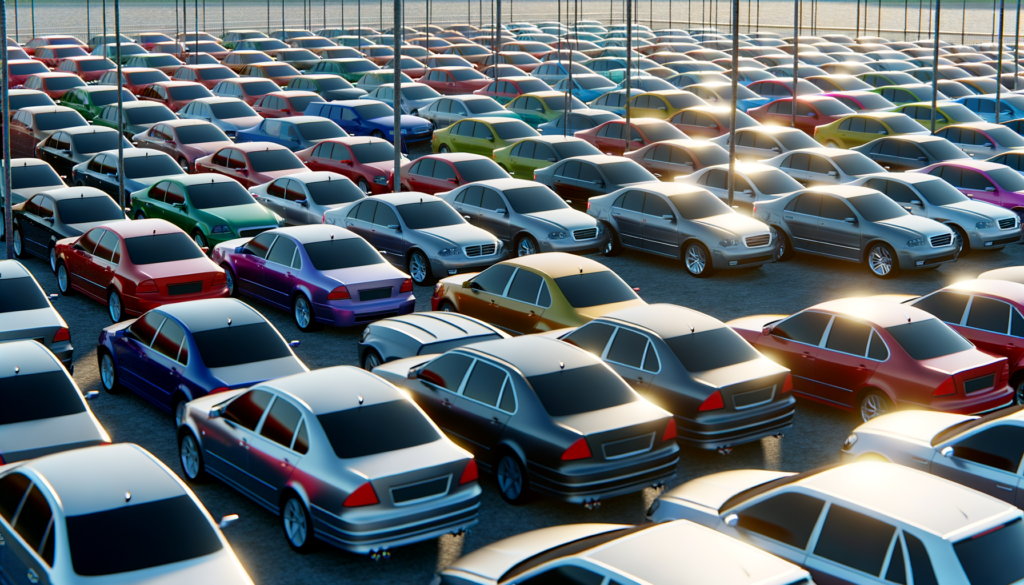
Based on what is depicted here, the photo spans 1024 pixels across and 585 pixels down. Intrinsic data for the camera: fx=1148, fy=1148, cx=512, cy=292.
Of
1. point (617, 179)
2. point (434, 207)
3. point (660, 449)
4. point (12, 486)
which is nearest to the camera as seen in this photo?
point (12, 486)

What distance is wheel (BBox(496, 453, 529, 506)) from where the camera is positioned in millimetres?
11031

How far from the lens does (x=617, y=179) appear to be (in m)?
24.3

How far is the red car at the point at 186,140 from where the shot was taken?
90.7 feet

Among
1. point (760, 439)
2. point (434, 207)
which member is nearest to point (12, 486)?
point (760, 439)

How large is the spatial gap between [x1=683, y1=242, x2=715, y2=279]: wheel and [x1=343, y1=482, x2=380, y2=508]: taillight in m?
12.1

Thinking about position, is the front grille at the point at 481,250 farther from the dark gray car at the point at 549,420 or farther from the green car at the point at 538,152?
the green car at the point at 538,152

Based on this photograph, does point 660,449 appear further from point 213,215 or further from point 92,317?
point 213,215

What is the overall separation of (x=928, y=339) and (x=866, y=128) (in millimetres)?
18869

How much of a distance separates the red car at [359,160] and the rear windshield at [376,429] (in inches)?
620

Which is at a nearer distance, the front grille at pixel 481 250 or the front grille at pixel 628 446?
the front grille at pixel 628 446

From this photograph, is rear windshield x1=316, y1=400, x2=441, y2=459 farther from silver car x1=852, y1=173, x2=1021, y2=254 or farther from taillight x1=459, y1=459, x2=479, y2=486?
silver car x1=852, y1=173, x2=1021, y2=254

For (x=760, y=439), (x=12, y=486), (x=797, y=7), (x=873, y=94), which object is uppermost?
(x=797, y=7)

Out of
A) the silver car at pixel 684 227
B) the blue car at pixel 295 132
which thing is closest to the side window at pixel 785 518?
the silver car at pixel 684 227

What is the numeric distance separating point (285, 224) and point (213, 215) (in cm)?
245
